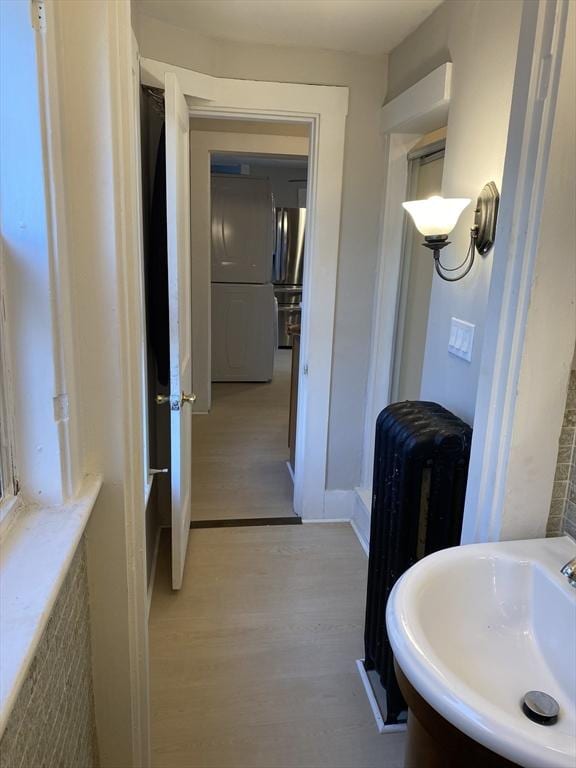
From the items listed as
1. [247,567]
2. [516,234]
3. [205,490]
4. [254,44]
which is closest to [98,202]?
[516,234]

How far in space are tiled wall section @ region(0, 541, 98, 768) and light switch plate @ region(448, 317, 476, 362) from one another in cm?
122

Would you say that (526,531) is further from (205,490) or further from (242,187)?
(242,187)

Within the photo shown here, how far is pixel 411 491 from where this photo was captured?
155 centimetres

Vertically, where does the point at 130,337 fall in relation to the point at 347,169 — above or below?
below

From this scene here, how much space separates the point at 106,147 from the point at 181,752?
65.1 inches

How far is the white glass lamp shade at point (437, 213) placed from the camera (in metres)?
1.60

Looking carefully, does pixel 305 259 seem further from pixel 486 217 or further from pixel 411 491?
pixel 411 491

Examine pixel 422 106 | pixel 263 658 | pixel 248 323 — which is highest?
pixel 422 106

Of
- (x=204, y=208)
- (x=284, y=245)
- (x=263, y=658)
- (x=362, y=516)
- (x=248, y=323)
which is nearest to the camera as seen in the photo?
(x=263, y=658)

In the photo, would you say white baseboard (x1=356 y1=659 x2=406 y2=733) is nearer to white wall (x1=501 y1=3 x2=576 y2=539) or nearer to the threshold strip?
white wall (x1=501 y1=3 x2=576 y2=539)

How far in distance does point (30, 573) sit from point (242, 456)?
2983 millimetres

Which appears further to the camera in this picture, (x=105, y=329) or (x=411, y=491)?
(x=411, y=491)

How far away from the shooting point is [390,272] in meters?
2.66

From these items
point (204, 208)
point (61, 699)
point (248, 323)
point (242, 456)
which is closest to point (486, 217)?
point (61, 699)
